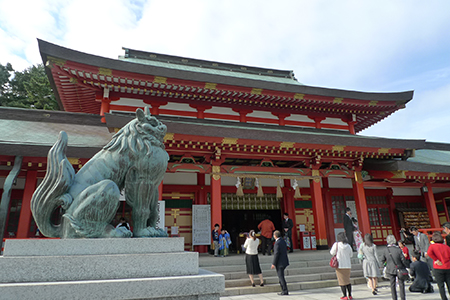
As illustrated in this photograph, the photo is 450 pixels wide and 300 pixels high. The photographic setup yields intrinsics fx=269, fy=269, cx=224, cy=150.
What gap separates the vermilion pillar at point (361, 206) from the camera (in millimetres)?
10195

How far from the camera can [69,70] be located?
895 cm

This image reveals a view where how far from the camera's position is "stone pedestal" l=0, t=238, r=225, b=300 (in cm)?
217

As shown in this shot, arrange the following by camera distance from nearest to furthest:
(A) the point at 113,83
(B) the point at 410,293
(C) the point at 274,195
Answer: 1. (B) the point at 410,293
2. (A) the point at 113,83
3. (C) the point at 274,195

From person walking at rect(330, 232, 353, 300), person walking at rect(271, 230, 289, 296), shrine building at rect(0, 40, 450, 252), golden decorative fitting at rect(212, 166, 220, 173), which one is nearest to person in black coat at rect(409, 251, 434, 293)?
person walking at rect(330, 232, 353, 300)

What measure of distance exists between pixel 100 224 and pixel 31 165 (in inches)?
264

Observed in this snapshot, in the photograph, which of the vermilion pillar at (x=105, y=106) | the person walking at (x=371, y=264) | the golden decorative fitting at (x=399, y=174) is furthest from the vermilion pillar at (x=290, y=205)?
the vermilion pillar at (x=105, y=106)

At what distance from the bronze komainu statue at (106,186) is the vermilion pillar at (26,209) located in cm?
604

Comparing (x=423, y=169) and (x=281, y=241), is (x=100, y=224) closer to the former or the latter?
(x=281, y=241)

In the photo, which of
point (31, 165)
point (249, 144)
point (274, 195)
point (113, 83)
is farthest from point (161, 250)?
point (274, 195)

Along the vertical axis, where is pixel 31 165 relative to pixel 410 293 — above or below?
above

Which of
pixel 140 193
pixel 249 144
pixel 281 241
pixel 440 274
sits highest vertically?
pixel 249 144

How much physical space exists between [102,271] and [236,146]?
23.0ft

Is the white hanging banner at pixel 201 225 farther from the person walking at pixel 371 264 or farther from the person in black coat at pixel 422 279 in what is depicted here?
the person in black coat at pixel 422 279

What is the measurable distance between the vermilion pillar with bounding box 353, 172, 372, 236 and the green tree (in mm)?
22128
